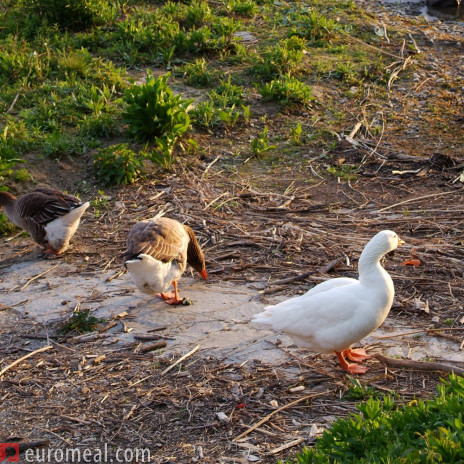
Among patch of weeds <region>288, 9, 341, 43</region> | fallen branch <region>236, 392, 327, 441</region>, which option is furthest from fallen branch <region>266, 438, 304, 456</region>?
patch of weeds <region>288, 9, 341, 43</region>

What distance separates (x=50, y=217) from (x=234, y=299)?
7.80 ft

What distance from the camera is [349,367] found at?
16.6 ft

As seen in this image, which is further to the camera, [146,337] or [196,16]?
[196,16]

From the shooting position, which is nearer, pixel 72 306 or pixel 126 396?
pixel 126 396

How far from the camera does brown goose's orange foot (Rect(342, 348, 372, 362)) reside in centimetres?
525

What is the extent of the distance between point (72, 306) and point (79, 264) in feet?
3.12

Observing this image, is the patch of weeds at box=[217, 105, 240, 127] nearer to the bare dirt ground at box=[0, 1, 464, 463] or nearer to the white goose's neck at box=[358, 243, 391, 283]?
the bare dirt ground at box=[0, 1, 464, 463]

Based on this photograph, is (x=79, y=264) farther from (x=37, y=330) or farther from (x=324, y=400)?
(x=324, y=400)

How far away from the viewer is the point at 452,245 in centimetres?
670

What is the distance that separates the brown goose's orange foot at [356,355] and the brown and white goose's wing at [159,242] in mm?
1915

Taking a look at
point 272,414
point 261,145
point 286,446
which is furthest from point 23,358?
point 261,145

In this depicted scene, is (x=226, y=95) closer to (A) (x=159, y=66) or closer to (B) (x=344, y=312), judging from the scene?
(A) (x=159, y=66)

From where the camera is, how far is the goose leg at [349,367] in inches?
199

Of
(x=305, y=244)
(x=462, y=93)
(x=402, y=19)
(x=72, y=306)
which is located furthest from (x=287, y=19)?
(x=72, y=306)
